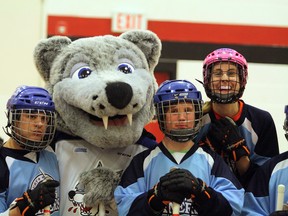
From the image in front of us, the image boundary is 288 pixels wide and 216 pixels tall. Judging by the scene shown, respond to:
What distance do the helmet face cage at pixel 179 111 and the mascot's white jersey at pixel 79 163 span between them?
319mm

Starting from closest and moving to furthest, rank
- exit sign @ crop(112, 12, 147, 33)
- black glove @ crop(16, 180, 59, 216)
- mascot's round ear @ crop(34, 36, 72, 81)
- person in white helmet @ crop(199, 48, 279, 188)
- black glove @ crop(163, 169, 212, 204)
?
black glove @ crop(163, 169, 212, 204) → black glove @ crop(16, 180, 59, 216) → person in white helmet @ crop(199, 48, 279, 188) → mascot's round ear @ crop(34, 36, 72, 81) → exit sign @ crop(112, 12, 147, 33)

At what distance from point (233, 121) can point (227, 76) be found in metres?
0.19

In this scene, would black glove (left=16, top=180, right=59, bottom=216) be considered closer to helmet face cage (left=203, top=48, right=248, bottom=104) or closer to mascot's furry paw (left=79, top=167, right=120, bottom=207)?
mascot's furry paw (left=79, top=167, right=120, bottom=207)

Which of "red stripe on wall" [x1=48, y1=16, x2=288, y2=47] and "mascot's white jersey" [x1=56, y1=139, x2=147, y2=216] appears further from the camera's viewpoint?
"red stripe on wall" [x1=48, y1=16, x2=288, y2=47]

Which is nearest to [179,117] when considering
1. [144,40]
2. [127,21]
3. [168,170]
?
[168,170]

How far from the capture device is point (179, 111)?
2.05 m

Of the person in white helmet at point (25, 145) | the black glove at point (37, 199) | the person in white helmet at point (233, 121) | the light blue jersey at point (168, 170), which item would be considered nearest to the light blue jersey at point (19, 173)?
the person in white helmet at point (25, 145)

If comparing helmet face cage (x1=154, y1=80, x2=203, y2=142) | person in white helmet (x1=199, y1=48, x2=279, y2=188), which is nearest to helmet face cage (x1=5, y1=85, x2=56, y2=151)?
helmet face cage (x1=154, y1=80, x2=203, y2=142)

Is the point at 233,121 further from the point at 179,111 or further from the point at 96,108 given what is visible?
the point at 96,108

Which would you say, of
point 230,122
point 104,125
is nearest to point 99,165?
point 104,125

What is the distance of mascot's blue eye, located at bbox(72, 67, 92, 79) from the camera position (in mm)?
2260

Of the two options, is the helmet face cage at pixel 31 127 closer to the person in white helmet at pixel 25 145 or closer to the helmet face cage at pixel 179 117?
the person in white helmet at pixel 25 145

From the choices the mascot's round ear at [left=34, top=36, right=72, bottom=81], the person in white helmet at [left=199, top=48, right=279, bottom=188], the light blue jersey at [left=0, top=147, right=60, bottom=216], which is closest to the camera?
the light blue jersey at [left=0, top=147, right=60, bottom=216]

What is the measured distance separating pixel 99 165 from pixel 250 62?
7.90 feet
